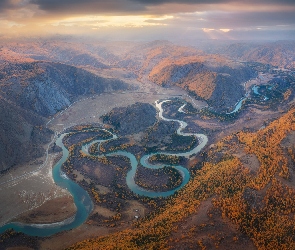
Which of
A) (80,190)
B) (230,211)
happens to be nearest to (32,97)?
(80,190)

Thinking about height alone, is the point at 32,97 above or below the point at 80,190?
above

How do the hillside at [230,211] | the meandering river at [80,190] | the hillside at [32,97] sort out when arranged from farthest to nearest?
the hillside at [32,97], the meandering river at [80,190], the hillside at [230,211]

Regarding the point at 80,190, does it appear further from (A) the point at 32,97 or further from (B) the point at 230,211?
(A) the point at 32,97

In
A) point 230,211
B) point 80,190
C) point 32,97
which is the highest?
point 32,97

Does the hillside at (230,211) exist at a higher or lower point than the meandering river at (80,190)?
higher

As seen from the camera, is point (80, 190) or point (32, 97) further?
point (32, 97)

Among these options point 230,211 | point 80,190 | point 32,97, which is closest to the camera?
point 230,211

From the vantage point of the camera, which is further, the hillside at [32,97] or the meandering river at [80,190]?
the hillside at [32,97]

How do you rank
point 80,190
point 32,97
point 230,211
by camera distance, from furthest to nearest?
point 32,97
point 80,190
point 230,211

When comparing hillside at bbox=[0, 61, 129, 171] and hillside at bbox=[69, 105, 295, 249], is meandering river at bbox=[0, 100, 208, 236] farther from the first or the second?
hillside at bbox=[0, 61, 129, 171]

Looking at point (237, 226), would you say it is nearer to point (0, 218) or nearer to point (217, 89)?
point (0, 218)

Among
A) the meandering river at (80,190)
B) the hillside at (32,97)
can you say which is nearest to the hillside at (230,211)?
the meandering river at (80,190)

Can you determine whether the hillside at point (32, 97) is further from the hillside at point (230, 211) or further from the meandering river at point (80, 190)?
the hillside at point (230, 211)
